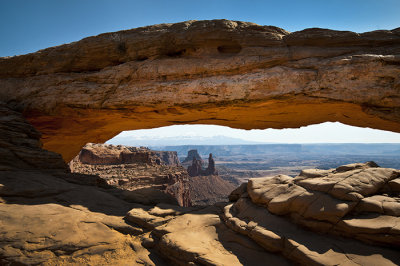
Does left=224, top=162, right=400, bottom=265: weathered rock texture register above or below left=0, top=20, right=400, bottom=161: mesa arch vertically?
below

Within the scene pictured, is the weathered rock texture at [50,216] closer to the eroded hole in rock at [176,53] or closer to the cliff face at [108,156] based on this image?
the eroded hole in rock at [176,53]

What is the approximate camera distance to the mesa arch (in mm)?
9520

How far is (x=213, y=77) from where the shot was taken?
10.7 meters

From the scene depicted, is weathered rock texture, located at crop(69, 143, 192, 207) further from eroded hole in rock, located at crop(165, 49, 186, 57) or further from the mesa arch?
eroded hole in rock, located at crop(165, 49, 186, 57)

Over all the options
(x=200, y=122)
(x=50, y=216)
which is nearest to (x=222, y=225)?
(x=50, y=216)

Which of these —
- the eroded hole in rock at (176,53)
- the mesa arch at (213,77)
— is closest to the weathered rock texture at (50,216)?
the mesa arch at (213,77)

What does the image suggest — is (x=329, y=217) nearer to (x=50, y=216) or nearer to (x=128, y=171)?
(x=50, y=216)

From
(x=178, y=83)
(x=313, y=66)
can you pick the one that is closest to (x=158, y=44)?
(x=178, y=83)

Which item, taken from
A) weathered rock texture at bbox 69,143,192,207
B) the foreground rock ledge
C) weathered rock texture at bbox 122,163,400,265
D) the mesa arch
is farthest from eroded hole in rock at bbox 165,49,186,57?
weathered rock texture at bbox 69,143,192,207

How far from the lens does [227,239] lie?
686 centimetres

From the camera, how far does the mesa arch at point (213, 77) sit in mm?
9520

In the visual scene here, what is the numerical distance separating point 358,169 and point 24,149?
13638 mm

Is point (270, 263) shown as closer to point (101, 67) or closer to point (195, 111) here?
point (195, 111)

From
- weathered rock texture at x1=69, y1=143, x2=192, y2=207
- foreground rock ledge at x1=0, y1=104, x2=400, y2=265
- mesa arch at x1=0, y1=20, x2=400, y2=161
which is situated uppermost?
mesa arch at x1=0, y1=20, x2=400, y2=161
